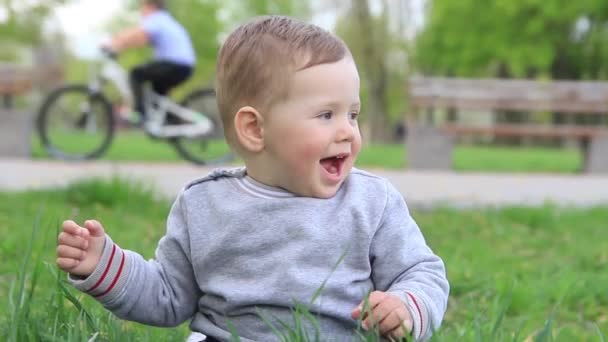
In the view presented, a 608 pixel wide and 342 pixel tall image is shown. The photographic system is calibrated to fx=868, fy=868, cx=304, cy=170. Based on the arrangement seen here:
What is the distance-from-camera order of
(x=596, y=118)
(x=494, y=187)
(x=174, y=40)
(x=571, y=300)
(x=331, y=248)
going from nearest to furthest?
1. (x=331, y=248)
2. (x=571, y=300)
3. (x=494, y=187)
4. (x=174, y=40)
5. (x=596, y=118)

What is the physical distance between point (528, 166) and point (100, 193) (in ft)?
25.1

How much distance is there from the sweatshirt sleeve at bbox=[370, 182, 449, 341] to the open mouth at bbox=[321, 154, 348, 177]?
0.13m

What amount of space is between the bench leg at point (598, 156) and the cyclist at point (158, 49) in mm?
5128

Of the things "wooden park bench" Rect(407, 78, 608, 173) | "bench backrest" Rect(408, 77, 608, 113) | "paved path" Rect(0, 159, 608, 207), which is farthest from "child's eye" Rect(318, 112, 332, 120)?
"bench backrest" Rect(408, 77, 608, 113)

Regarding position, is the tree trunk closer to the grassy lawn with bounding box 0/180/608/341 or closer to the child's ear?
the grassy lawn with bounding box 0/180/608/341

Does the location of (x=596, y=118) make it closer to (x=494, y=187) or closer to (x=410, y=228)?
(x=494, y=187)

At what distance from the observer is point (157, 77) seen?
8.21m

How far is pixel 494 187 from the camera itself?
727 centimetres

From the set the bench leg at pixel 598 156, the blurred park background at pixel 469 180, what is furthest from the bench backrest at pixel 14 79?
the bench leg at pixel 598 156

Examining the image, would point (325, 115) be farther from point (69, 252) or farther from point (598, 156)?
point (598, 156)

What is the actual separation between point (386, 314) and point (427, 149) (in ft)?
28.2

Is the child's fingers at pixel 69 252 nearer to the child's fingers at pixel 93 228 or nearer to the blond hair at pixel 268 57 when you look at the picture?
the child's fingers at pixel 93 228

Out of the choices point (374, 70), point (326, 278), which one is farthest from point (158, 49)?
point (374, 70)

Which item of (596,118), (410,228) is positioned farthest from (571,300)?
(596,118)
